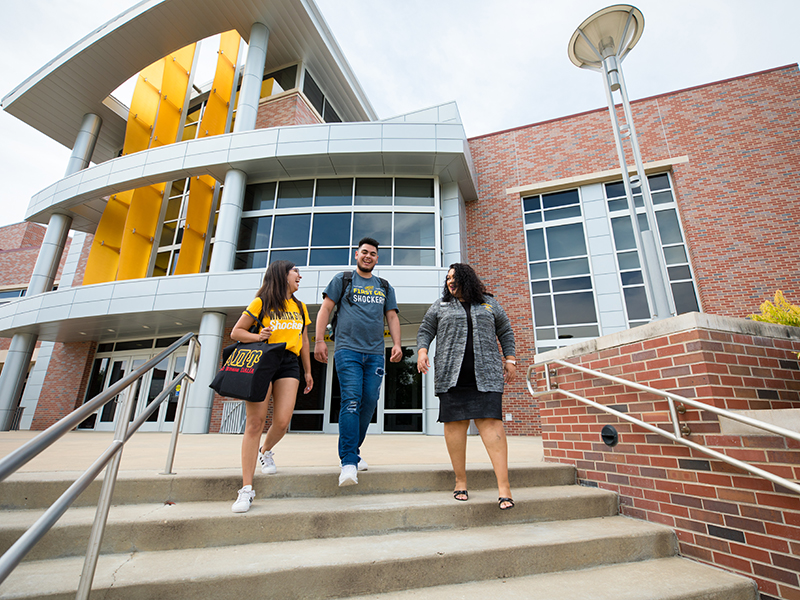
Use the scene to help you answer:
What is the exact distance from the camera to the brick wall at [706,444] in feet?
6.66

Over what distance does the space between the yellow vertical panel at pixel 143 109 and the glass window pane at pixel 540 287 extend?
15.3 metres

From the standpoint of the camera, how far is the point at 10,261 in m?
21.4

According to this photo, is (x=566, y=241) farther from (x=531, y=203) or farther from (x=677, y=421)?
(x=677, y=421)

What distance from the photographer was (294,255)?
437 inches

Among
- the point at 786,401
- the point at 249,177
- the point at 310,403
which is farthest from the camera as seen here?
the point at 249,177

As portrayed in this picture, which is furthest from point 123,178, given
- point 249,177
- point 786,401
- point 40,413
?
point 786,401

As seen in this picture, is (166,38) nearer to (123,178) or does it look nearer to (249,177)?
(123,178)

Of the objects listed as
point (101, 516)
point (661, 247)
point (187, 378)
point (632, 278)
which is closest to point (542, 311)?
point (632, 278)

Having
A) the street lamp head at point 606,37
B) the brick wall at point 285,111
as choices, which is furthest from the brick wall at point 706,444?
the brick wall at point 285,111

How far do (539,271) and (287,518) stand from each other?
11995 millimetres

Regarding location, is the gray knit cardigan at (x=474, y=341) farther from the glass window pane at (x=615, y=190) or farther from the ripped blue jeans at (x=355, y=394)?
the glass window pane at (x=615, y=190)

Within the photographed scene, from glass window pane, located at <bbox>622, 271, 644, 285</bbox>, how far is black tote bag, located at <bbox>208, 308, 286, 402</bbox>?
1201 cm

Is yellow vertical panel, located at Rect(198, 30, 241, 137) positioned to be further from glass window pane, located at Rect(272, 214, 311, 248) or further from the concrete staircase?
the concrete staircase

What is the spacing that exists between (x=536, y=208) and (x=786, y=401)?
11.7 metres
